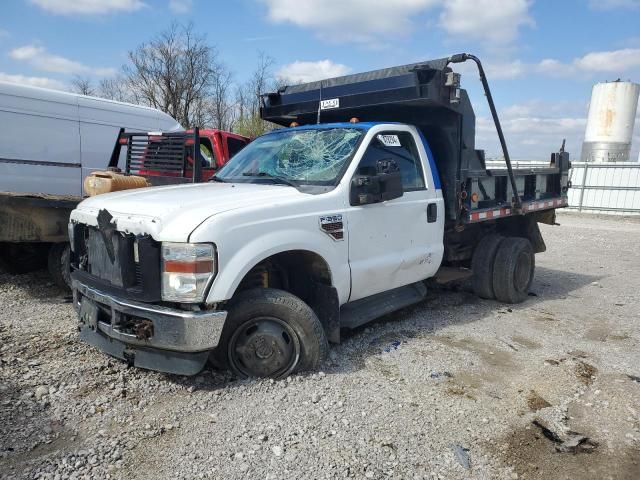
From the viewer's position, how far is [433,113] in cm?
531

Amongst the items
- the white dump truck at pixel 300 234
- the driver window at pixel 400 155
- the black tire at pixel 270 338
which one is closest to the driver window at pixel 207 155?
the white dump truck at pixel 300 234

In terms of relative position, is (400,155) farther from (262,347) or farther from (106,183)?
(106,183)

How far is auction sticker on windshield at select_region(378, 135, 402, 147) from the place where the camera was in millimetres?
4613

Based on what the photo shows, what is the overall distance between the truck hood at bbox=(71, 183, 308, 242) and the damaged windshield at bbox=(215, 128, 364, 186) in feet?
0.81

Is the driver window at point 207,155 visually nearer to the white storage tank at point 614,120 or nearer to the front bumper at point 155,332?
the front bumper at point 155,332

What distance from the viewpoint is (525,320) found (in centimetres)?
559

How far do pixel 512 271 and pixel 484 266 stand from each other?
0.33 meters

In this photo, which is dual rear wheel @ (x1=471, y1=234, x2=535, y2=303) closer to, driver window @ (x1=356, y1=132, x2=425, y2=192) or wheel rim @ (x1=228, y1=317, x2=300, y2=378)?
driver window @ (x1=356, y1=132, x2=425, y2=192)

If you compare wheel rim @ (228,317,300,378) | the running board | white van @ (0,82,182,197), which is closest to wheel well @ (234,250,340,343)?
the running board

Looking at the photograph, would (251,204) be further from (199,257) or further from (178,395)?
(178,395)

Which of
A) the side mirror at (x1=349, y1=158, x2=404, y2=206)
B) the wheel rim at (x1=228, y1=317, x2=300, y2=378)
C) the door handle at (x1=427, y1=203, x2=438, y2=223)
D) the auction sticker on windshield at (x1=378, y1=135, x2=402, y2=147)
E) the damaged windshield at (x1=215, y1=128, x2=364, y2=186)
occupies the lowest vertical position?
the wheel rim at (x1=228, y1=317, x2=300, y2=378)

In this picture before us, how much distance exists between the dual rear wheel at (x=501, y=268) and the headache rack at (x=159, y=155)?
3801 millimetres

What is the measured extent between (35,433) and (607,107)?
30.3 metres

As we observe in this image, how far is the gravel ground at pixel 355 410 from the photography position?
2.80 meters
